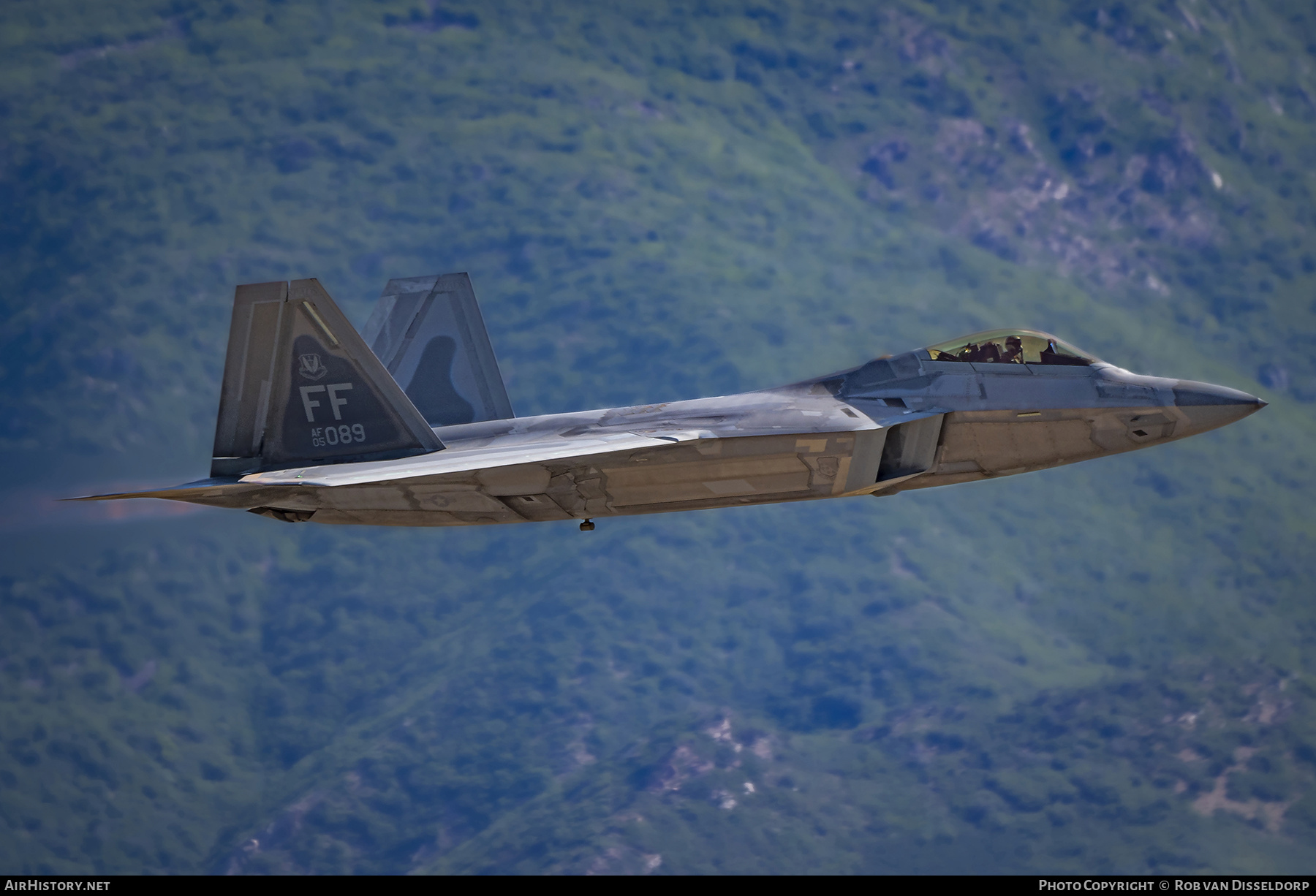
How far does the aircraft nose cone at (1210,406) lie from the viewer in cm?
1961

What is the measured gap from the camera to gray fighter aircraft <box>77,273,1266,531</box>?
1959 cm

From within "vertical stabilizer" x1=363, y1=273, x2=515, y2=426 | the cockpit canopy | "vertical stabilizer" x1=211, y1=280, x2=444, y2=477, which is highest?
the cockpit canopy

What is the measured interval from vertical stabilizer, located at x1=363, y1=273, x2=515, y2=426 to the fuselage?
12.4 ft

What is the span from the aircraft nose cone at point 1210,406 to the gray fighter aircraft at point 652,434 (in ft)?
0.08

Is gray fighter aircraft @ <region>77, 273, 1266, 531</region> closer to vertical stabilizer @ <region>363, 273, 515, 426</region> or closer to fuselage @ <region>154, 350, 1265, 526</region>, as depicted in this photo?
fuselage @ <region>154, 350, 1265, 526</region>

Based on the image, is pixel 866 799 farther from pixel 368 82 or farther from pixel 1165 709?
pixel 368 82

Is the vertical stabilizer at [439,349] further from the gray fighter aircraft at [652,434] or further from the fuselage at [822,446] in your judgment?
the fuselage at [822,446]

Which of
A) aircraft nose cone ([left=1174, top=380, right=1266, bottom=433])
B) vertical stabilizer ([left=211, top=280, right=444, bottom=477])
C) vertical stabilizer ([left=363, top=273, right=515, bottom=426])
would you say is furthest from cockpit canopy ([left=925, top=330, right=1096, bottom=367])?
vertical stabilizer ([left=363, top=273, right=515, bottom=426])

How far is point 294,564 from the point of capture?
46.5 m

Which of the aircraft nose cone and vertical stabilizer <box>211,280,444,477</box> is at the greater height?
the aircraft nose cone

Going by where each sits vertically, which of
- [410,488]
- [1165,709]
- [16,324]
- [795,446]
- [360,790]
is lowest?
Result: [360,790]

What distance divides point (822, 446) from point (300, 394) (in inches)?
298

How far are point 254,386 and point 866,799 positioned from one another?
31.4m

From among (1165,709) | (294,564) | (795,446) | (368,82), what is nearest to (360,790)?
(294,564)
